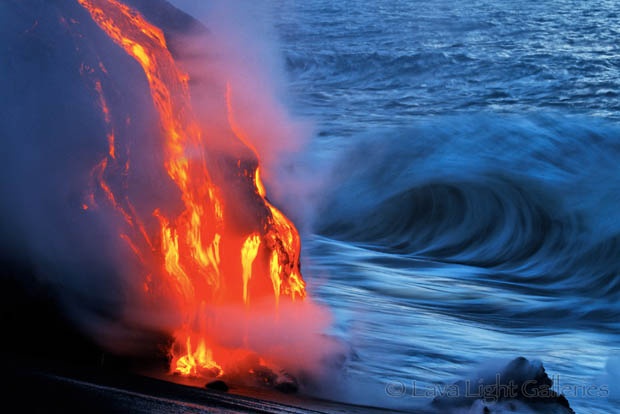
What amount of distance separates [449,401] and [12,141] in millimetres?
1958

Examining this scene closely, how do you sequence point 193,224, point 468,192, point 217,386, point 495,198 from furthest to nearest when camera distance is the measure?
point 468,192 → point 495,198 → point 193,224 → point 217,386

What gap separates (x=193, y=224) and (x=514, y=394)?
1417 mm

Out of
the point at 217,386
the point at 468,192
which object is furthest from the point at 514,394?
the point at 468,192

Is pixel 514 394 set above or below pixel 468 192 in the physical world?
below

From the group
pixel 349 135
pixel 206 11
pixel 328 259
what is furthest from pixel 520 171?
pixel 206 11

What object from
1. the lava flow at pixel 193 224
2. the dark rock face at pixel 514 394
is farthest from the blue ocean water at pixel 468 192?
the lava flow at pixel 193 224

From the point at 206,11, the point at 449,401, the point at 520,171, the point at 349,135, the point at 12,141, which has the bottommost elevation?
the point at 449,401

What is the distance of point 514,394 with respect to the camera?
3490 millimetres

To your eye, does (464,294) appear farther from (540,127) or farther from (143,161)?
(540,127)

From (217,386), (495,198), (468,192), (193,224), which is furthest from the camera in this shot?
(468,192)

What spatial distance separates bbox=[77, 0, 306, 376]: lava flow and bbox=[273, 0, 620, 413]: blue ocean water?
63cm

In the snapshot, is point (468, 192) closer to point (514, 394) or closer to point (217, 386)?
point (514, 394)

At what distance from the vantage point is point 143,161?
3.36 meters

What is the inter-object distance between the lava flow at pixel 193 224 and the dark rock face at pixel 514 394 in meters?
0.85
